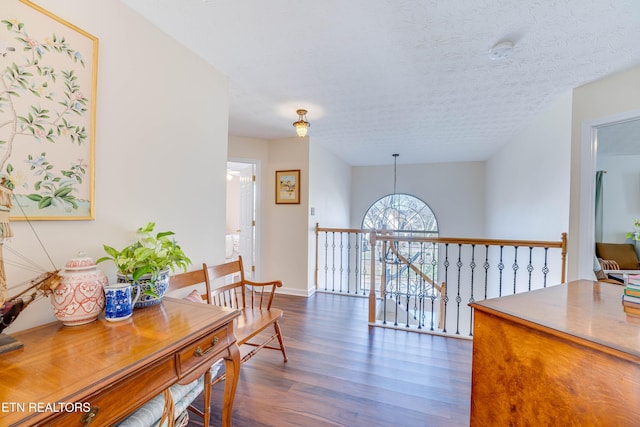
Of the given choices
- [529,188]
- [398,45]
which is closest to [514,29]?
[398,45]

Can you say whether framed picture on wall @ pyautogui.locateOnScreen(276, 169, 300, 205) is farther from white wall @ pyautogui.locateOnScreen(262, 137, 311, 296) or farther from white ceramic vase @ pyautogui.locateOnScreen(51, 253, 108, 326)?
white ceramic vase @ pyautogui.locateOnScreen(51, 253, 108, 326)

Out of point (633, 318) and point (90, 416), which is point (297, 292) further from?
point (633, 318)

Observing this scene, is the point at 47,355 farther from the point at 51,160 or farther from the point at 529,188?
the point at 529,188

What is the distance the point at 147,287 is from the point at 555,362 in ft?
5.78

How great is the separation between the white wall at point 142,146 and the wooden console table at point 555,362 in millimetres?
1957

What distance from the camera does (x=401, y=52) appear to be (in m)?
1.88

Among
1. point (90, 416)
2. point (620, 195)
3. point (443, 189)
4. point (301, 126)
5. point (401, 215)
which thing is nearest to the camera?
point (90, 416)

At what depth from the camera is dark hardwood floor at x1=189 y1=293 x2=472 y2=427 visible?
1606mm

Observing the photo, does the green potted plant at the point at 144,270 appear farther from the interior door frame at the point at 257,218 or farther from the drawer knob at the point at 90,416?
the interior door frame at the point at 257,218

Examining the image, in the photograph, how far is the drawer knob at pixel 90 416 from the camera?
0.72 m

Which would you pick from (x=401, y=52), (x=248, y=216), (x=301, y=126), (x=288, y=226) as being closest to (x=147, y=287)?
(x=301, y=126)

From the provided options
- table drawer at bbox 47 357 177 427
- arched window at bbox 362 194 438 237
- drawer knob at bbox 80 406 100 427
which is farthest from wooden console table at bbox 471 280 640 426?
arched window at bbox 362 194 438 237

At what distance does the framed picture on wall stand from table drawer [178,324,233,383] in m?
2.87

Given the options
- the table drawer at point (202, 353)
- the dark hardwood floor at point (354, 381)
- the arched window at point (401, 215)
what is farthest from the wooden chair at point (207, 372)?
the arched window at point (401, 215)
